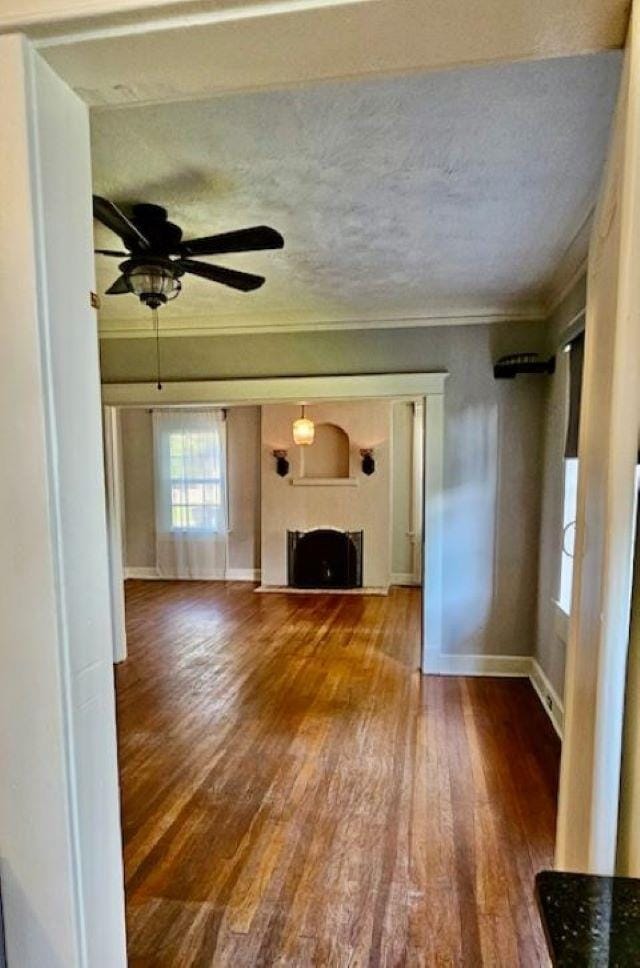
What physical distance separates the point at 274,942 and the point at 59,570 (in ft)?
5.31

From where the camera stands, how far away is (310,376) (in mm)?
3939

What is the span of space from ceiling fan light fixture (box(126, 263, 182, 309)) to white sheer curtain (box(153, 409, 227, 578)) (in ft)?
16.1

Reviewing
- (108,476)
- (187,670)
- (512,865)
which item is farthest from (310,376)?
(512,865)

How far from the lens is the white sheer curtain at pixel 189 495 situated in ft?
23.7

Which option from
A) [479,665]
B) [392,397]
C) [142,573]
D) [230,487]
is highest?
[392,397]

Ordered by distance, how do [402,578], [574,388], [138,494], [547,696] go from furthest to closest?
[138,494] → [402,578] → [547,696] → [574,388]

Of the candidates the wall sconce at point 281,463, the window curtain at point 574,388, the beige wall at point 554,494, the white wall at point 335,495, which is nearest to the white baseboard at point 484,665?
the beige wall at point 554,494

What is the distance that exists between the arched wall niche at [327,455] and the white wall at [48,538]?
6047 mm

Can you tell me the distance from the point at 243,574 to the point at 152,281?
552 cm

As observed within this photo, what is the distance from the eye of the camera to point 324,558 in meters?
6.79

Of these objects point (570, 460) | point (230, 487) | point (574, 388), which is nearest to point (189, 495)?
point (230, 487)

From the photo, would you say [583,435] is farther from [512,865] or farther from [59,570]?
[512,865]

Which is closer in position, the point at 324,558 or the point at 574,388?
the point at 574,388

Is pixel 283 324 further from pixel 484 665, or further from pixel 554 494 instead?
pixel 484 665
